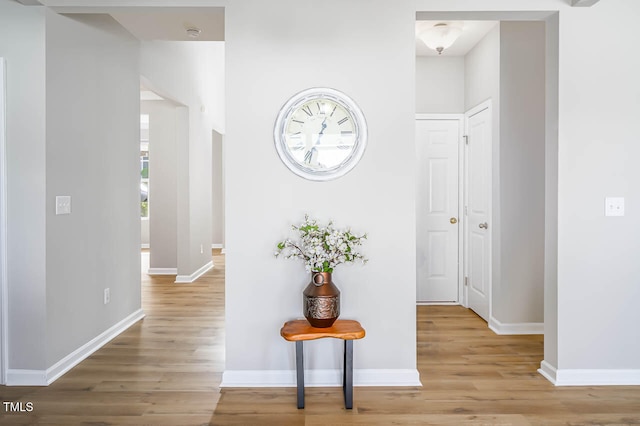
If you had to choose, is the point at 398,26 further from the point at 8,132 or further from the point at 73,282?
the point at 73,282

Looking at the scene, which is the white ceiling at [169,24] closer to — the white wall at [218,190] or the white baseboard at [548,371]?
the white baseboard at [548,371]

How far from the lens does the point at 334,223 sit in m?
2.65

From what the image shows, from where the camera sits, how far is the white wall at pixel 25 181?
103 inches

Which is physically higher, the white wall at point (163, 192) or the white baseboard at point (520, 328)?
the white wall at point (163, 192)

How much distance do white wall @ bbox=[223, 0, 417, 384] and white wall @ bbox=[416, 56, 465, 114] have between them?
2000 mm

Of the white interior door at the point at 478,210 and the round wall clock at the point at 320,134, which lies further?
the white interior door at the point at 478,210

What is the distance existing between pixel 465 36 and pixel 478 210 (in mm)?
1681

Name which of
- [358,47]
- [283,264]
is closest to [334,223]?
[283,264]

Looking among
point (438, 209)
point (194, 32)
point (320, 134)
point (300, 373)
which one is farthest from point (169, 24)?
point (438, 209)

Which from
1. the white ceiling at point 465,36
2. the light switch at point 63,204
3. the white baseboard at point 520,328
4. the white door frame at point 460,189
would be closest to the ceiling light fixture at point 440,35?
the white ceiling at point 465,36

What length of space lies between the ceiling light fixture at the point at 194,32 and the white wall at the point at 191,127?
2.38ft

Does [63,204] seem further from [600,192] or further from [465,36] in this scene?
[465,36]

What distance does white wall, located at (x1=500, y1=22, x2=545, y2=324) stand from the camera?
362 cm

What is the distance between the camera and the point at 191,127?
5840mm
